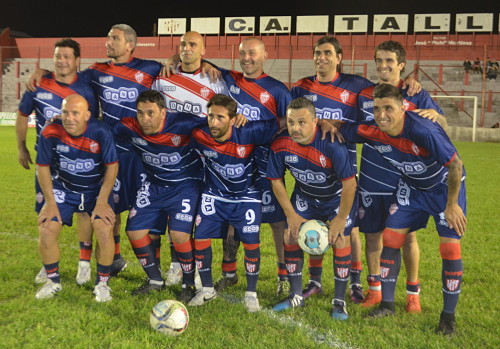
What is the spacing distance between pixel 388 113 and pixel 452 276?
124 cm

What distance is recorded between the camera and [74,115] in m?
3.94

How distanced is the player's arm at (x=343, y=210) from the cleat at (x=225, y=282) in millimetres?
1149

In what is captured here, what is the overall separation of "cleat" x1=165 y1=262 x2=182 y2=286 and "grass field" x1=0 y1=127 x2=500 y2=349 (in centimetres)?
14

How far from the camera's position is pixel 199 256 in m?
4.11

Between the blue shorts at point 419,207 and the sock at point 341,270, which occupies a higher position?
the blue shorts at point 419,207

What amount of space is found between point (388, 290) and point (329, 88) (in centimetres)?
174

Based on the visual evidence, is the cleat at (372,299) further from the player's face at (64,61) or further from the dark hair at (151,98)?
the player's face at (64,61)

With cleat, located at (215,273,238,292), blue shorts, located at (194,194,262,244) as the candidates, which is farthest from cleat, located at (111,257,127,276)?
blue shorts, located at (194,194,262,244)

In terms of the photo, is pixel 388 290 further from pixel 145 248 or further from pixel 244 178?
pixel 145 248

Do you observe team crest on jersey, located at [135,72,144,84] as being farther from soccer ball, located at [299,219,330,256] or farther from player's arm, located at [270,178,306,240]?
soccer ball, located at [299,219,330,256]

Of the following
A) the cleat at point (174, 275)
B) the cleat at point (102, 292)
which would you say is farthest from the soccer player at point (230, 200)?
the cleat at point (102, 292)

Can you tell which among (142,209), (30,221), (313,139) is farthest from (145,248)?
(30,221)

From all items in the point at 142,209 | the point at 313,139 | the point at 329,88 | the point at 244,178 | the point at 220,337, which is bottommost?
the point at 220,337

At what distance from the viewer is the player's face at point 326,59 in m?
4.25
